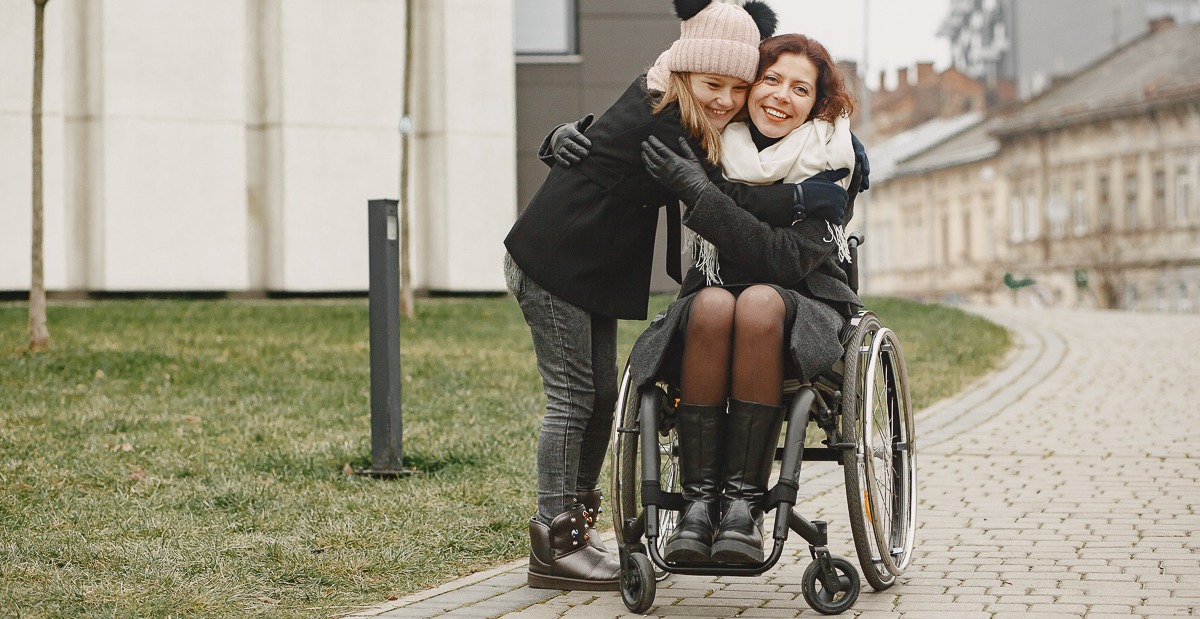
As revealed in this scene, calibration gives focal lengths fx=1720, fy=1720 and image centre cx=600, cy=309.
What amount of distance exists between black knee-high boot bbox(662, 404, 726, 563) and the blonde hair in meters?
0.75

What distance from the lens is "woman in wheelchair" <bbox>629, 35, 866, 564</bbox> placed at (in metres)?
4.78

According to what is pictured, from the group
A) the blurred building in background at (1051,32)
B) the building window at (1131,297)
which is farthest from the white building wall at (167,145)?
the blurred building in background at (1051,32)

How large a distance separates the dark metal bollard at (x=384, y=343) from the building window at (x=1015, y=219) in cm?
5464

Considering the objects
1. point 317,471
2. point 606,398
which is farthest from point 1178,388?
point 606,398

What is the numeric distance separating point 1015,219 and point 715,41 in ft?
190

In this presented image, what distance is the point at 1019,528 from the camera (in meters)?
6.38

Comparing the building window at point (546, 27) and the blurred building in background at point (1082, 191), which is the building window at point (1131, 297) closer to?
the blurred building in background at point (1082, 191)

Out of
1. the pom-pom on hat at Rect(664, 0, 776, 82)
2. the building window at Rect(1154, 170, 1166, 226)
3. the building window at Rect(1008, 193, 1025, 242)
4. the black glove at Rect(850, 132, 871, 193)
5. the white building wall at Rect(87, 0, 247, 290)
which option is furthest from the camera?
the building window at Rect(1008, 193, 1025, 242)

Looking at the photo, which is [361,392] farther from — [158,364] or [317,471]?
[317,471]

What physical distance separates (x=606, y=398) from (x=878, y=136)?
263ft

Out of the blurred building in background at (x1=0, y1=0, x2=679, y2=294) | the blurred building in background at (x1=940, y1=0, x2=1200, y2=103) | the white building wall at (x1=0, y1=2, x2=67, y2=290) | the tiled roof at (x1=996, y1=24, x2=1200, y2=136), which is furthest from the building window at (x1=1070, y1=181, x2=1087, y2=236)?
the white building wall at (x1=0, y1=2, x2=67, y2=290)

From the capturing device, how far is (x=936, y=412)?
35.0ft

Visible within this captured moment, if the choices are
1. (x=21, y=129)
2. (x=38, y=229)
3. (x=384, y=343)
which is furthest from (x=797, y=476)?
(x=21, y=129)

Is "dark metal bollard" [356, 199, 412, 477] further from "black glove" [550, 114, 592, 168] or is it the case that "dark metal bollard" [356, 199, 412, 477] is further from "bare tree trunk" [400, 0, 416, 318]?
"bare tree trunk" [400, 0, 416, 318]
